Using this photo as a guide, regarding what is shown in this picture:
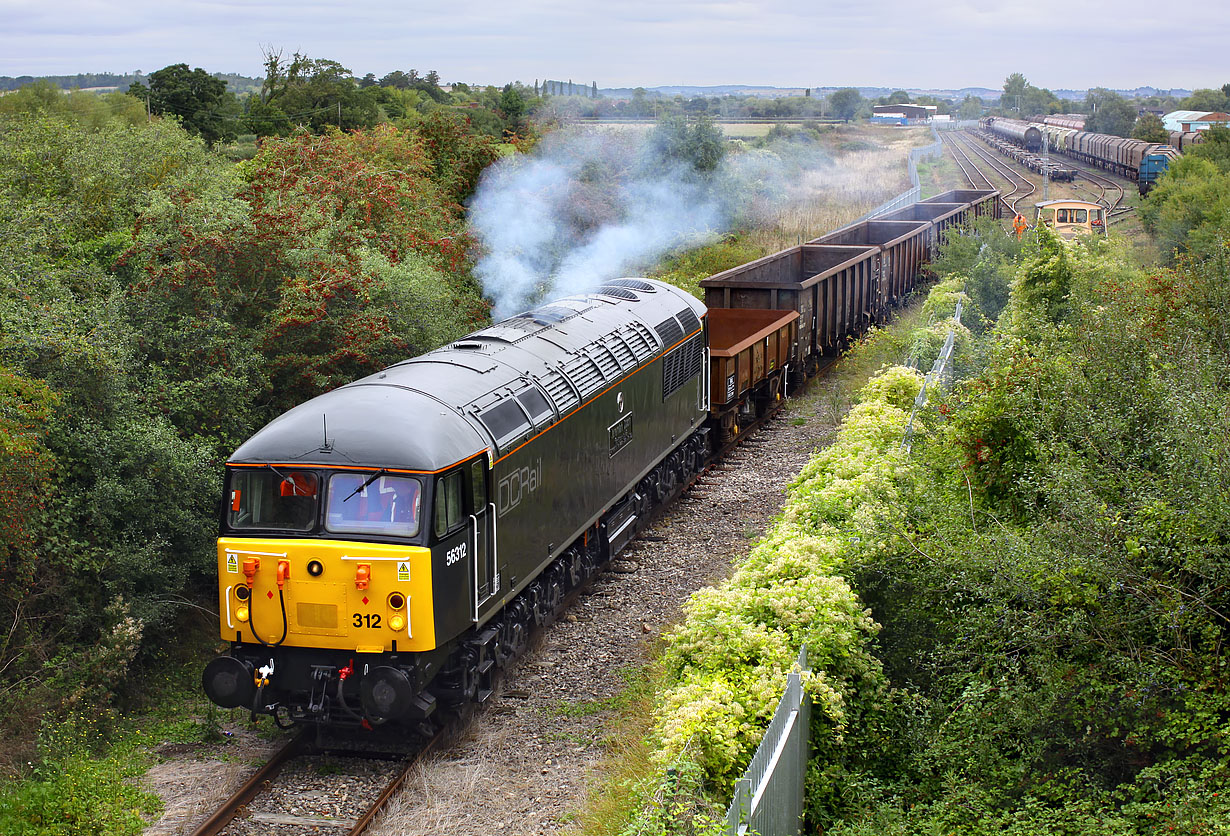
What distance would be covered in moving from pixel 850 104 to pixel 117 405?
130142mm

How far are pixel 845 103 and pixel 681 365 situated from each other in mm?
124258

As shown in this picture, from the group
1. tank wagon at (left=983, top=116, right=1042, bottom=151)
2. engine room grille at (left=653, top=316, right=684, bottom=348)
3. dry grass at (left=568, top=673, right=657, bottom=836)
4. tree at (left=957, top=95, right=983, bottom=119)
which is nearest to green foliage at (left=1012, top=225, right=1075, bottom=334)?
engine room grille at (left=653, top=316, right=684, bottom=348)

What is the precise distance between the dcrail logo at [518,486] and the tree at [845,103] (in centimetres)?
12271

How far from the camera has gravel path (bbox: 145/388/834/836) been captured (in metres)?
8.76

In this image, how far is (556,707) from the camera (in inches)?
419

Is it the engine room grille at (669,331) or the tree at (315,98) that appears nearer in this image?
the engine room grille at (669,331)

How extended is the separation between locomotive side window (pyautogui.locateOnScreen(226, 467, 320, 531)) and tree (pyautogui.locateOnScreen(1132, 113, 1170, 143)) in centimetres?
6833

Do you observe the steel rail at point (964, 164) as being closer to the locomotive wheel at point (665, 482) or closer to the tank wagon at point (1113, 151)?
the tank wagon at point (1113, 151)

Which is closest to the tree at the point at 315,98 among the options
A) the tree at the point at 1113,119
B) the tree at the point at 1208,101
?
the tree at the point at 1113,119

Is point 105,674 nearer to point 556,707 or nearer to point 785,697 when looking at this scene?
point 556,707

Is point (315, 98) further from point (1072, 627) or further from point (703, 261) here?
point (1072, 627)

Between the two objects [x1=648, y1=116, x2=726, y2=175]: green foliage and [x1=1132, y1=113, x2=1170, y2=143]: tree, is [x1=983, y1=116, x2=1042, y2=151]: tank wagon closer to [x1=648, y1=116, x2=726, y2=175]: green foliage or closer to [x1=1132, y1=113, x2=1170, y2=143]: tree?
[x1=1132, y1=113, x2=1170, y2=143]: tree

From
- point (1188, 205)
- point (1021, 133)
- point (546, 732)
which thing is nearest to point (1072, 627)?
point (546, 732)

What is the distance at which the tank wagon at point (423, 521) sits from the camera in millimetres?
9078
